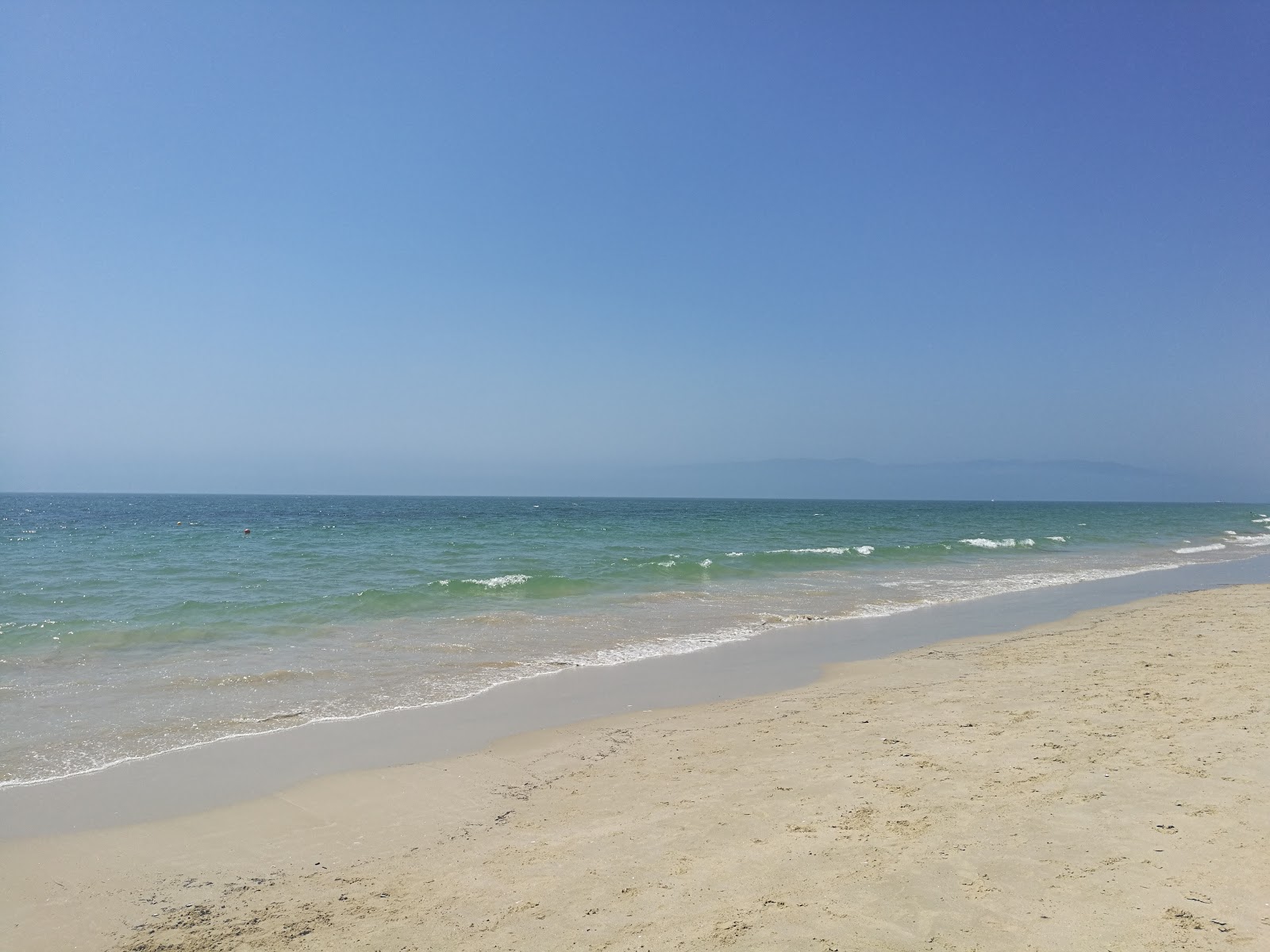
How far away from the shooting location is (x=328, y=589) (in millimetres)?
18141

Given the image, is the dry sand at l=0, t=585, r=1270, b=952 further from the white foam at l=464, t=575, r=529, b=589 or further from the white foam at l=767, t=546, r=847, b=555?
the white foam at l=767, t=546, r=847, b=555

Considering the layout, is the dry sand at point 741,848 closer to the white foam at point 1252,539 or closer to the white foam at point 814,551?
the white foam at point 814,551

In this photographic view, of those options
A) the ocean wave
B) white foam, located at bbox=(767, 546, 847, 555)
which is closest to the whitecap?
white foam, located at bbox=(767, 546, 847, 555)

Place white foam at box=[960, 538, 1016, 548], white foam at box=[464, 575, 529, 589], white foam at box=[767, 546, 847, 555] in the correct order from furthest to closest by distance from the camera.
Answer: white foam at box=[960, 538, 1016, 548]
white foam at box=[767, 546, 847, 555]
white foam at box=[464, 575, 529, 589]

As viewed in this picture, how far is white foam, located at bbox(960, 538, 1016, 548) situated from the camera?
117 ft

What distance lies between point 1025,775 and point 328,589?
53.4 feet

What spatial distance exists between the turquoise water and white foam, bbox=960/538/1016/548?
0.34 m

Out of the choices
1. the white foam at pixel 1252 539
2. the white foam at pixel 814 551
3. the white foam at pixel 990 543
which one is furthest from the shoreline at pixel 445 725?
the white foam at pixel 1252 539

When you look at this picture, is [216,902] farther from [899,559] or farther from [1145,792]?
[899,559]

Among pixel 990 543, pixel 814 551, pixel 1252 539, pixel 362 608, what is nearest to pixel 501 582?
pixel 362 608

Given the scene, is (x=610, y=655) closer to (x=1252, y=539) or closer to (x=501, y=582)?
(x=501, y=582)

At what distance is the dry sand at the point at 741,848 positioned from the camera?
3.83 meters

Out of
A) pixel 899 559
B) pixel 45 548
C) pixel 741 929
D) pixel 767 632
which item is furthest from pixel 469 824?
pixel 45 548

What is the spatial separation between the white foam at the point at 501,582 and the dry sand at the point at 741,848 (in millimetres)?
11675
